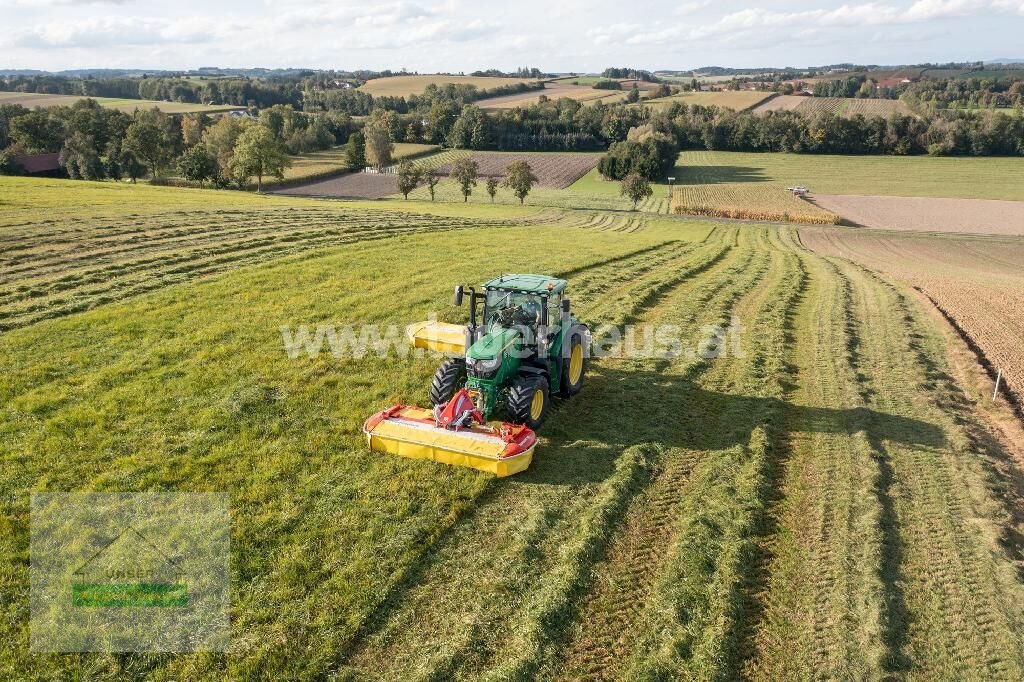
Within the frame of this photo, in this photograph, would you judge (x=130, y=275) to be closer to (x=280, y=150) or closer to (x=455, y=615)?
(x=455, y=615)

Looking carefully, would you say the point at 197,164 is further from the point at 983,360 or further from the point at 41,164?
the point at 983,360

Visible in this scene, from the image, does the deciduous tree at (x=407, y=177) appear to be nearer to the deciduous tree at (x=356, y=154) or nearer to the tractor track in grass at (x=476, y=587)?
the deciduous tree at (x=356, y=154)

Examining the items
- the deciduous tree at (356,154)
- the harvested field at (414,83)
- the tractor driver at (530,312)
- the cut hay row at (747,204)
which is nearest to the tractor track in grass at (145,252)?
the tractor driver at (530,312)

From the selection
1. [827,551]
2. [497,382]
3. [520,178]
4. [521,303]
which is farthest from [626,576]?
[520,178]

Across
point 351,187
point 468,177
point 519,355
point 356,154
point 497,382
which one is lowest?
point 497,382

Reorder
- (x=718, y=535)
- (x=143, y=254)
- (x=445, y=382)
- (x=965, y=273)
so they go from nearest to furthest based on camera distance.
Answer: (x=718, y=535), (x=445, y=382), (x=143, y=254), (x=965, y=273)

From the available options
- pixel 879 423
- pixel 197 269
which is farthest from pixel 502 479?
pixel 197 269
